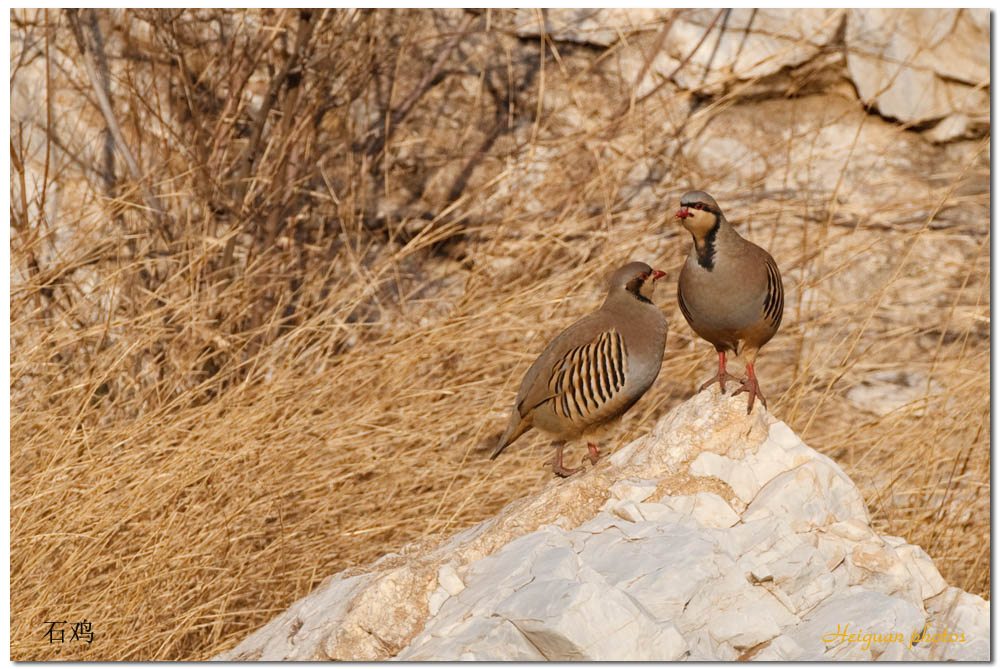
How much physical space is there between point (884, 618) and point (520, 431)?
1140 mm

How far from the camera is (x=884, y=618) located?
9.11ft

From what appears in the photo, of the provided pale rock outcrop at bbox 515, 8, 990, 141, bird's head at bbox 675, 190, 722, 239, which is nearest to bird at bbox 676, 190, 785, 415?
bird's head at bbox 675, 190, 722, 239

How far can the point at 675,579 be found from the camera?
278 centimetres

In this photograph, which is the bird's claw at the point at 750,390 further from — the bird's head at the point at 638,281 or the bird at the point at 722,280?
the bird's head at the point at 638,281

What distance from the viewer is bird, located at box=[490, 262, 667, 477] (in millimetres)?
3135

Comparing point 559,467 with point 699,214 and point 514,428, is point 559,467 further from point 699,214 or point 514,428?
point 699,214

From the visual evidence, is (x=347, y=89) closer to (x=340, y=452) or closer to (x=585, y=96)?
(x=585, y=96)

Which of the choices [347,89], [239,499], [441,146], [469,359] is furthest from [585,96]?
[239,499]

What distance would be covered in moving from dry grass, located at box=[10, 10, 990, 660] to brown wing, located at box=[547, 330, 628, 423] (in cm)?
101

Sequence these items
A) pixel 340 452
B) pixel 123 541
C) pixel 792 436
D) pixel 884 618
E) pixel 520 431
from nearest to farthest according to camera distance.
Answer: pixel 884 618, pixel 792 436, pixel 520 431, pixel 123 541, pixel 340 452

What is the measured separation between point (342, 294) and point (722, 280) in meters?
2.43

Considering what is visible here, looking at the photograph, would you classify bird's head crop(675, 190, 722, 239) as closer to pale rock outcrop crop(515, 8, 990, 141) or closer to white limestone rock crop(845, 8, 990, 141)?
pale rock outcrop crop(515, 8, 990, 141)

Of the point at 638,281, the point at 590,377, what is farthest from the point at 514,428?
the point at 638,281

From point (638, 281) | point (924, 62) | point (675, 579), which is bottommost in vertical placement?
point (675, 579)
